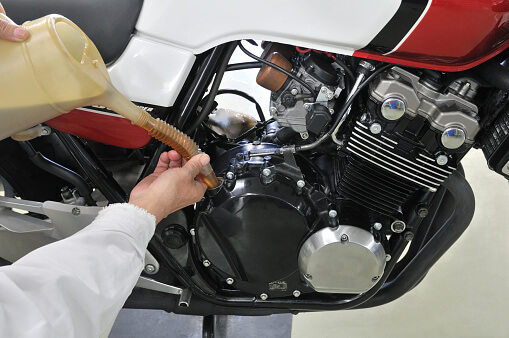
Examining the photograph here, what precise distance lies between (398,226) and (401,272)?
0.23 meters

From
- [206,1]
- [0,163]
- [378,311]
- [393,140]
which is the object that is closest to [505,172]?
[393,140]

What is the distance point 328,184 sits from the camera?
1.02 metres

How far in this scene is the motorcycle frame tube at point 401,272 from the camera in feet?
3.18

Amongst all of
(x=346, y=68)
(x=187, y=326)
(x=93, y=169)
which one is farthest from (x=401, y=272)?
(x=93, y=169)

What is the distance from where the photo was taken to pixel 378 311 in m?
1.52

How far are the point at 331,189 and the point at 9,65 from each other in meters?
0.67

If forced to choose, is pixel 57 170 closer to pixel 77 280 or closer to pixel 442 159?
pixel 77 280

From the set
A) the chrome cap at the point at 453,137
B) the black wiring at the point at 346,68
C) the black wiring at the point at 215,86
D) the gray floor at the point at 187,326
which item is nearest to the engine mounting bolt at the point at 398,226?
the chrome cap at the point at 453,137

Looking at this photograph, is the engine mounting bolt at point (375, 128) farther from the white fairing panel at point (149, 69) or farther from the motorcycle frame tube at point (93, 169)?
the motorcycle frame tube at point (93, 169)

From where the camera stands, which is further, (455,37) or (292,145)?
(292,145)

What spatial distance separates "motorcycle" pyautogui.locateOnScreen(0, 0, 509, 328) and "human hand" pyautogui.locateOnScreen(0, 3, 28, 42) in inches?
8.1

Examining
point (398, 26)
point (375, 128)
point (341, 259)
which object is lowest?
point (341, 259)

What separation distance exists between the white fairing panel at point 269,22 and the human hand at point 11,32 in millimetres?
245

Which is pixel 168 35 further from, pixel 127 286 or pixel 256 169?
pixel 127 286
